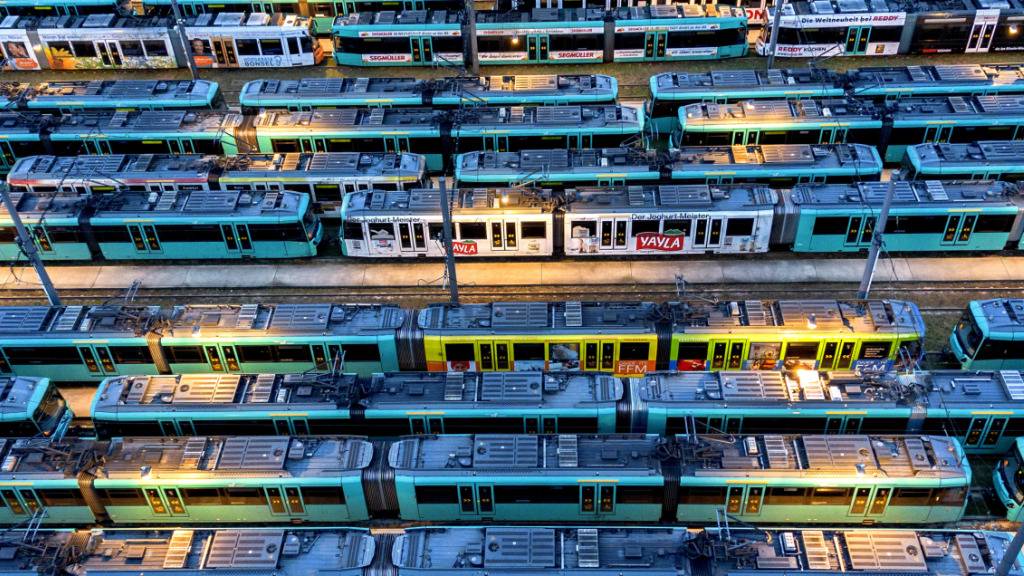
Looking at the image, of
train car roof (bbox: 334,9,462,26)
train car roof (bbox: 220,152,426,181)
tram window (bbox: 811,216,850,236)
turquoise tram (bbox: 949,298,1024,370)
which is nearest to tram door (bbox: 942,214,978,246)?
tram window (bbox: 811,216,850,236)

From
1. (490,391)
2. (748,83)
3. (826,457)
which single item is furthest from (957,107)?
(490,391)

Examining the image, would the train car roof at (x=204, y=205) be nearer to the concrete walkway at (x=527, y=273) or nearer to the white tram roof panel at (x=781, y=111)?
the concrete walkway at (x=527, y=273)

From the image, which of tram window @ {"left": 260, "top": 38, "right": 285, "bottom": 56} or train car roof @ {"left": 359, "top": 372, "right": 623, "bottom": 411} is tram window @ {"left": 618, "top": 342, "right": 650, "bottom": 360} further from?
tram window @ {"left": 260, "top": 38, "right": 285, "bottom": 56}

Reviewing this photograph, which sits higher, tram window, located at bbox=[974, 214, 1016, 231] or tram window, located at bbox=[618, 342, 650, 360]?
tram window, located at bbox=[974, 214, 1016, 231]

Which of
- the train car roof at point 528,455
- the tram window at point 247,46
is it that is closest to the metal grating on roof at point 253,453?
the train car roof at point 528,455

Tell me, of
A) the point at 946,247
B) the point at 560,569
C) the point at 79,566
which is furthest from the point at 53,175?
the point at 946,247

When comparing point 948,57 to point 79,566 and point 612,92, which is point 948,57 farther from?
point 79,566
